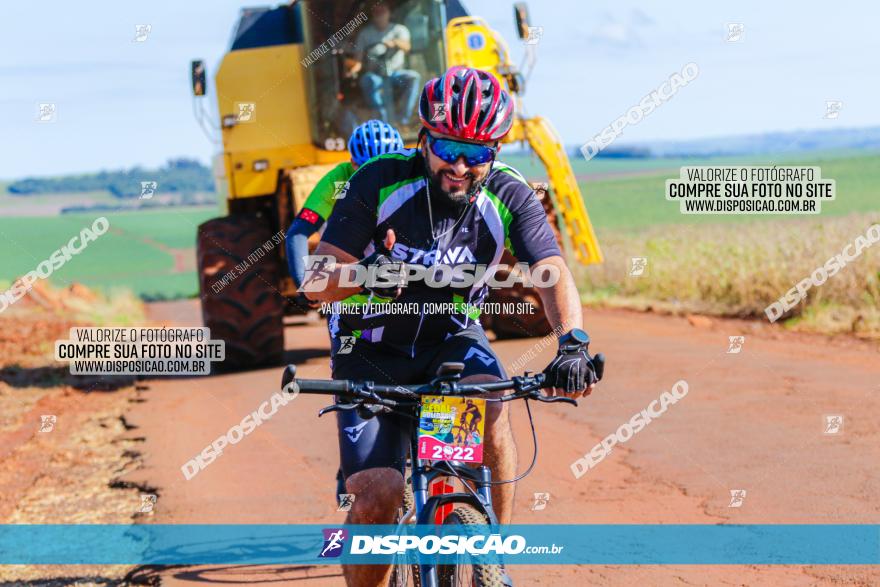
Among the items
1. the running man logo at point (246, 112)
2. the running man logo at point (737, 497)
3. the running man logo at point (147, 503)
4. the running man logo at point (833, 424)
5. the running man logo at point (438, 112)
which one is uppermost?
the running man logo at point (246, 112)

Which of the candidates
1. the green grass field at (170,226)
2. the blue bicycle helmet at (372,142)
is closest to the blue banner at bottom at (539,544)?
the blue bicycle helmet at (372,142)

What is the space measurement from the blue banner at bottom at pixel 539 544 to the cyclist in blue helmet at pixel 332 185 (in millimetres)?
1625

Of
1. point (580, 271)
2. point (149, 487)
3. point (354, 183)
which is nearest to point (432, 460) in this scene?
point (354, 183)

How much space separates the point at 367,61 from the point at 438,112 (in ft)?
29.4

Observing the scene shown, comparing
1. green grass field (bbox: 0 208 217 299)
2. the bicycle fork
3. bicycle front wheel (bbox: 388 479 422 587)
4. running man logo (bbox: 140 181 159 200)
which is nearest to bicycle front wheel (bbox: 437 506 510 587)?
the bicycle fork

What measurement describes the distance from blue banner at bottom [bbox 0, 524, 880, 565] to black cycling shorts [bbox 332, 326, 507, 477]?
54.6 inches

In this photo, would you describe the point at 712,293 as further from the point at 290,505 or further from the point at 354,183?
the point at 354,183

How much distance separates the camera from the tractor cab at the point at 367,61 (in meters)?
13.3

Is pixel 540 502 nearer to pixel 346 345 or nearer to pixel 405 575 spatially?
pixel 346 345

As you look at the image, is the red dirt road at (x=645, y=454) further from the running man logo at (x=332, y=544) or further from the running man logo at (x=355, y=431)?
the running man logo at (x=355, y=431)

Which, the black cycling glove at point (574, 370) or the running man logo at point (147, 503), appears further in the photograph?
the running man logo at point (147, 503)

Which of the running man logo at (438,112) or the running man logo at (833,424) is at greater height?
the running man logo at (438,112)

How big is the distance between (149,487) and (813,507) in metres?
4.65

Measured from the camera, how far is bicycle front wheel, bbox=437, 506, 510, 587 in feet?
13.2
